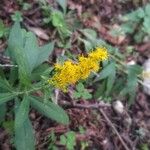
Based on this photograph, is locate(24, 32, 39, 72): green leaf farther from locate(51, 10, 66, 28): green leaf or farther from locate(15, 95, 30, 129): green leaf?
locate(51, 10, 66, 28): green leaf

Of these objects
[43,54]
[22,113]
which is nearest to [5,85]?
[22,113]

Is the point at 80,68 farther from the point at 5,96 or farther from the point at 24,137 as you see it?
the point at 24,137

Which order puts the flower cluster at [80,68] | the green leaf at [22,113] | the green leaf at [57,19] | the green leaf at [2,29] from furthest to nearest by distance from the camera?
1. the green leaf at [57,19]
2. the green leaf at [2,29]
3. the green leaf at [22,113]
4. the flower cluster at [80,68]

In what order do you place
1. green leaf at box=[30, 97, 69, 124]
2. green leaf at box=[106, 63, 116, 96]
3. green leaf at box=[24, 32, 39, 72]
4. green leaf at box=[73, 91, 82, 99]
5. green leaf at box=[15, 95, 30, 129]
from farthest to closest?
green leaf at box=[106, 63, 116, 96] → green leaf at box=[73, 91, 82, 99] → green leaf at box=[24, 32, 39, 72] → green leaf at box=[30, 97, 69, 124] → green leaf at box=[15, 95, 30, 129]

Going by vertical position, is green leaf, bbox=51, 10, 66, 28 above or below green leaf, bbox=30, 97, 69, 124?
above

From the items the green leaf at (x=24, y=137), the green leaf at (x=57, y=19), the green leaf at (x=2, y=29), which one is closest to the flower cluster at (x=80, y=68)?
the green leaf at (x=24, y=137)

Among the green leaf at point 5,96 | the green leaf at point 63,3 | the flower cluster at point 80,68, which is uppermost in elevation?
the flower cluster at point 80,68

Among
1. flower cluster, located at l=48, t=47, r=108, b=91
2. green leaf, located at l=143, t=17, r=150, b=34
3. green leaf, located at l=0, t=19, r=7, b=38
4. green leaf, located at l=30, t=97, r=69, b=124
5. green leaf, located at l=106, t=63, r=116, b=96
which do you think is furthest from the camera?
green leaf, located at l=143, t=17, r=150, b=34

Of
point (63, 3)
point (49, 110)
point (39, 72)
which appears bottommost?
point (49, 110)

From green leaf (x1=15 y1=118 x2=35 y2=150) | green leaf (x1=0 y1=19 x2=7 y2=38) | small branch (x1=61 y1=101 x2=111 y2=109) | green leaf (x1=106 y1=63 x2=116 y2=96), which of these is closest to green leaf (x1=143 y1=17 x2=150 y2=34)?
green leaf (x1=106 y1=63 x2=116 y2=96)

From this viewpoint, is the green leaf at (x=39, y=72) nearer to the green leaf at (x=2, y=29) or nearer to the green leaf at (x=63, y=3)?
the green leaf at (x=2, y=29)
